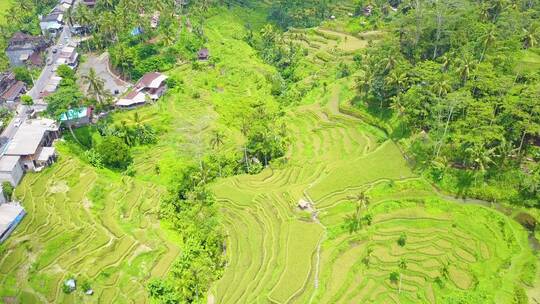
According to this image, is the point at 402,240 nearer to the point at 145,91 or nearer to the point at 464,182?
the point at 464,182

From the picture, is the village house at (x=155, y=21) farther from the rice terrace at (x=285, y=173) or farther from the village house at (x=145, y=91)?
the village house at (x=145, y=91)

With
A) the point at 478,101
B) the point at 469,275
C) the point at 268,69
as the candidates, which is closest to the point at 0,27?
the point at 268,69

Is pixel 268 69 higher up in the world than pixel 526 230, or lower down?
lower down

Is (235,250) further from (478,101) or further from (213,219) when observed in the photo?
(478,101)

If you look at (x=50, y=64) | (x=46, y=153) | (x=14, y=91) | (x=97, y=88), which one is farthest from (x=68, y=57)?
(x=46, y=153)

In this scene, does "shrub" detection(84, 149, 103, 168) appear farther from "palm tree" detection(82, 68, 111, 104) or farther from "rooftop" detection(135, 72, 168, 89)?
"rooftop" detection(135, 72, 168, 89)

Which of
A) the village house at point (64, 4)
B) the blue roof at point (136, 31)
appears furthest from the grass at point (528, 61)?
the village house at point (64, 4)
